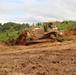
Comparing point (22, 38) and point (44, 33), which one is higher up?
point (44, 33)

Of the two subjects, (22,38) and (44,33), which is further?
(22,38)

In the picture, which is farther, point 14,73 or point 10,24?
point 10,24

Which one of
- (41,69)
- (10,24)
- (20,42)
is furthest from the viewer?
(10,24)

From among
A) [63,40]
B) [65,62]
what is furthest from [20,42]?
[65,62]

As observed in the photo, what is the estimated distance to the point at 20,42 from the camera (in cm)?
3600

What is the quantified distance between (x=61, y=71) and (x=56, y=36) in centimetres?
1863

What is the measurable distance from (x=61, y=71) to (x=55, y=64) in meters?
2.02

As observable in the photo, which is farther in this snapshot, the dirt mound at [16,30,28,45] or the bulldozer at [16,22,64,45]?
the dirt mound at [16,30,28,45]

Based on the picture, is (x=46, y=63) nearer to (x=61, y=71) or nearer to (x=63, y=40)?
(x=61, y=71)

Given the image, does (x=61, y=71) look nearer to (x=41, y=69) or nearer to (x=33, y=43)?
(x=41, y=69)

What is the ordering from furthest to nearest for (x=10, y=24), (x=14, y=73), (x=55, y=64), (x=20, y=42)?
(x=10, y=24) → (x=20, y=42) → (x=55, y=64) → (x=14, y=73)

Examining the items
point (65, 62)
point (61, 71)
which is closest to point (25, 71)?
point (61, 71)

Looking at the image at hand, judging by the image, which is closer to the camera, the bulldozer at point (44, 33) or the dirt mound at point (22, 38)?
the bulldozer at point (44, 33)

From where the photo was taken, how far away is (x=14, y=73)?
37.0 ft
